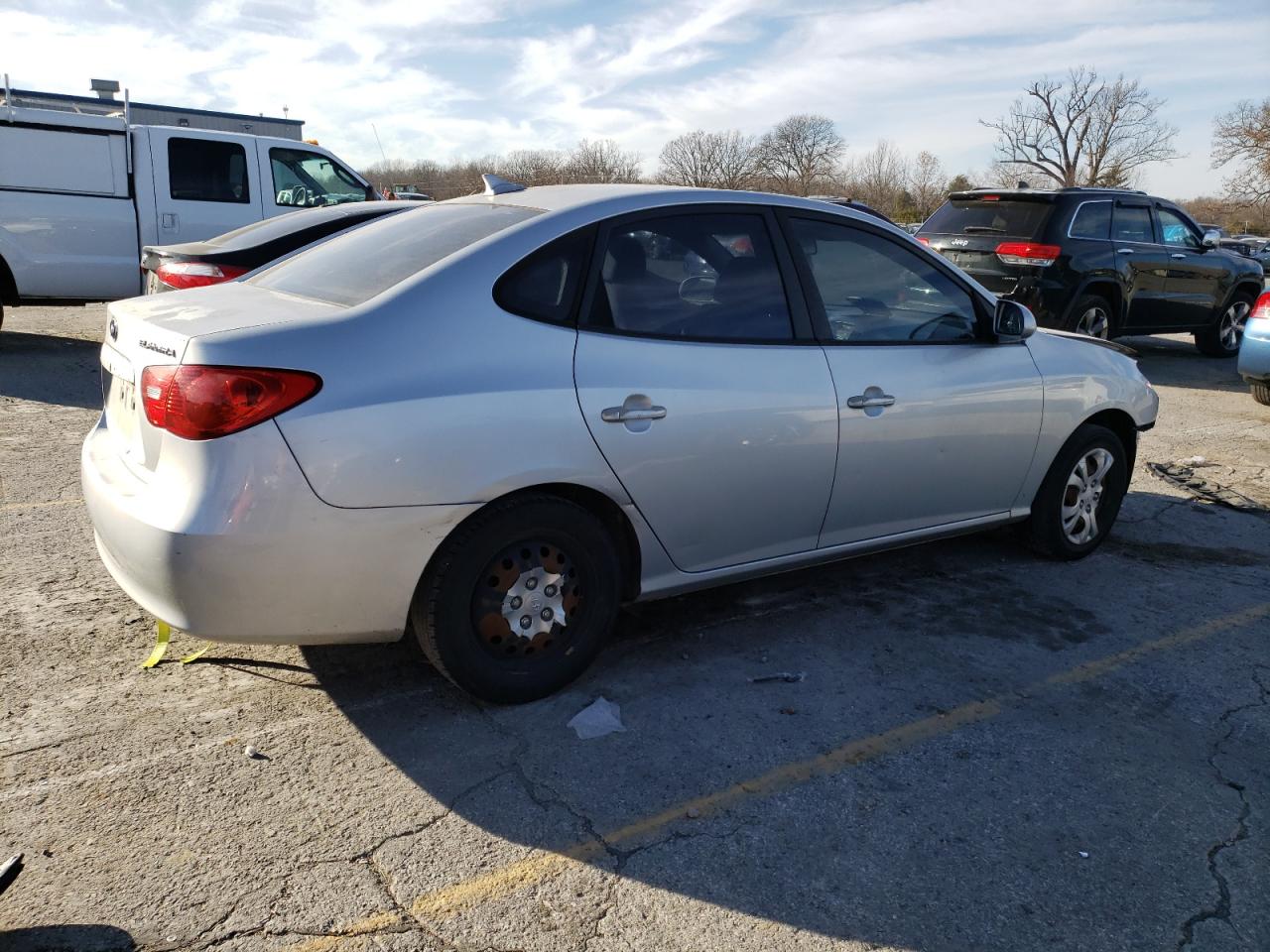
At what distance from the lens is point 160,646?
Result: 3785mm

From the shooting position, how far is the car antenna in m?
4.23

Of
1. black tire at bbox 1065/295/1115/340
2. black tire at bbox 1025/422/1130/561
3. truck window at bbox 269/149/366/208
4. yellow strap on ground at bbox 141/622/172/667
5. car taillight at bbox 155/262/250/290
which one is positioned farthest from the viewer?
truck window at bbox 269/149/366/208

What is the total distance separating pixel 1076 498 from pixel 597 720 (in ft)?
9.69

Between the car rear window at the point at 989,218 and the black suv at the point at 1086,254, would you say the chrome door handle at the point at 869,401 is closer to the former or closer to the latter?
the black suv at the point at 1086,254

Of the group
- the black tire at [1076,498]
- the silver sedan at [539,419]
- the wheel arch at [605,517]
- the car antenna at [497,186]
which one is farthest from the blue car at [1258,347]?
the wheel arch at [605,517]

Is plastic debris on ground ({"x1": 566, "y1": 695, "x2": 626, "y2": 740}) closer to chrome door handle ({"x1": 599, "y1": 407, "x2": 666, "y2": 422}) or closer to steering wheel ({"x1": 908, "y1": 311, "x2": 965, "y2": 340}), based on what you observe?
chrome door handle ({"x1": 599, "y1": 407, "x2": 666, "y2": 422})

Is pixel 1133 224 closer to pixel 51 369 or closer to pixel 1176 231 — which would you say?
pixel 1176 231

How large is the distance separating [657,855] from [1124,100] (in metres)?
79.1

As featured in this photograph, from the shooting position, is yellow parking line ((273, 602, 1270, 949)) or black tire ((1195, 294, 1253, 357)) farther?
black tire ((1195, 294, 1253, 357))

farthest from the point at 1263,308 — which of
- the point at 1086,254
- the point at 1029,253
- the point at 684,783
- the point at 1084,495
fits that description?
the point at 684,783

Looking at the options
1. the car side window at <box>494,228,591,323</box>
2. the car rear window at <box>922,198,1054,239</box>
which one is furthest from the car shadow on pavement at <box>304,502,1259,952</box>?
the car rear window at <box>922,198,1054,239</box>

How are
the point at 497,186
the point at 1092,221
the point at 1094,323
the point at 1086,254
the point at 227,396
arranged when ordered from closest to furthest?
the point at 227,396 < the point at 497,186 < the point at 1086,254 < the point at 1092,221 < the point at 1094,323

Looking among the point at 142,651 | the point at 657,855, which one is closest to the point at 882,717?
the point at 657,855

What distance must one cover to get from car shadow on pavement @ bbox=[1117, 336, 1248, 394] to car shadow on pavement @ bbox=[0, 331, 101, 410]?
10500 millimetres
